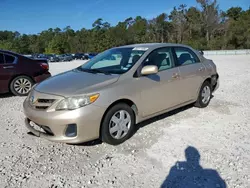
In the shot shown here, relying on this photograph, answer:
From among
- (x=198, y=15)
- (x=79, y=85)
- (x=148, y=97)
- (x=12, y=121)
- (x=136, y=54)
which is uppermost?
(x=198, y=15)

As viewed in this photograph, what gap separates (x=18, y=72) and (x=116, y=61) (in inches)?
146

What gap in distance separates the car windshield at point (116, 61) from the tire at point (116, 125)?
25.3 inches

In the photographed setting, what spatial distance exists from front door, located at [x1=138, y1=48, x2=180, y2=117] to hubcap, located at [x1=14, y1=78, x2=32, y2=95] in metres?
4.35

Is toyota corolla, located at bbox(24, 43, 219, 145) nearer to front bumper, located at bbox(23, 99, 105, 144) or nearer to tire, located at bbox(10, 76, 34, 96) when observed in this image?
front bumper, located at bbox(23, 99, 105, 144)

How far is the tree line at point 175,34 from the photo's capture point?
159 ft

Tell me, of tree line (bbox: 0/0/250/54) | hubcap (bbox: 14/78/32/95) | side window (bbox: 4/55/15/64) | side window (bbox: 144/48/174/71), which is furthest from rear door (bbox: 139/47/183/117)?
tree line (bbox: 0/0/250/54)

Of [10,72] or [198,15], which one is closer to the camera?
[10,72]

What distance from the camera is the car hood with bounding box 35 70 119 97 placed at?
132 inches

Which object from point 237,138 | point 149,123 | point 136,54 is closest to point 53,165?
point 149,123

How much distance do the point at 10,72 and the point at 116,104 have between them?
14.5 ft

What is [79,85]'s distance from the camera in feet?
11.5

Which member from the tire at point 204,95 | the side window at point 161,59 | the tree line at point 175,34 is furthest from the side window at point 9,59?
the tree line at point 175,34

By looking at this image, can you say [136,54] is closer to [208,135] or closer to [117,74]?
[117,74]

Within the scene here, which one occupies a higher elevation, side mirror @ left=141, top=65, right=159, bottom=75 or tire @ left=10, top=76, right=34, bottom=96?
side mirror @ left=141, top=65, right=159, bottom=75
